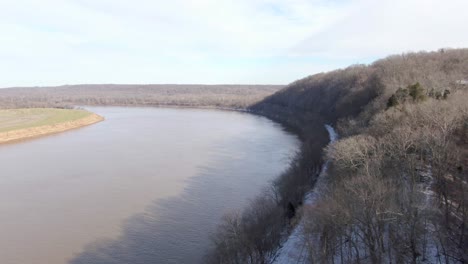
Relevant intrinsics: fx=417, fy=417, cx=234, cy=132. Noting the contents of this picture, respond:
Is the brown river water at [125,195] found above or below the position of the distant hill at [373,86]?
below

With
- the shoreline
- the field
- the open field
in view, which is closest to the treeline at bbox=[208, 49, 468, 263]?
the shoreline

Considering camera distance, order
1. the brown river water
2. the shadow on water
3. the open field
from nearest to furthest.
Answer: the shadow on water → the brown river water → the open field

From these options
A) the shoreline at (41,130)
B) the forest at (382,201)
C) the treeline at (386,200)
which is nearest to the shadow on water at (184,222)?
the forest at (382,201)

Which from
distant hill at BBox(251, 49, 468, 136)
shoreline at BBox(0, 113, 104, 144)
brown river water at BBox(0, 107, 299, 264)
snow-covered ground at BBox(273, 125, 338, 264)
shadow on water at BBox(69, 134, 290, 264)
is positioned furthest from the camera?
shoreline at BBox(0, 113, 104, 144)

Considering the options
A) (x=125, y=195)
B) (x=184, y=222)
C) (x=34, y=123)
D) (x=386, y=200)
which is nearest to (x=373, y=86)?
(x=125, y=195)

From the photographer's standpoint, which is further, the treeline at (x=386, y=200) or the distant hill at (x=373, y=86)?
the distant hill at (x=373, y=86)

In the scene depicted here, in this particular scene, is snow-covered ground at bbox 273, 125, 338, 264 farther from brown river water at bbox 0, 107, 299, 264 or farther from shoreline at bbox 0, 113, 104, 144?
shoreline at bbox 0, 113, 104, 144

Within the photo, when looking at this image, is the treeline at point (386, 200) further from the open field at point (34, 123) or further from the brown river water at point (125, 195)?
the open field at point (34, 123)
